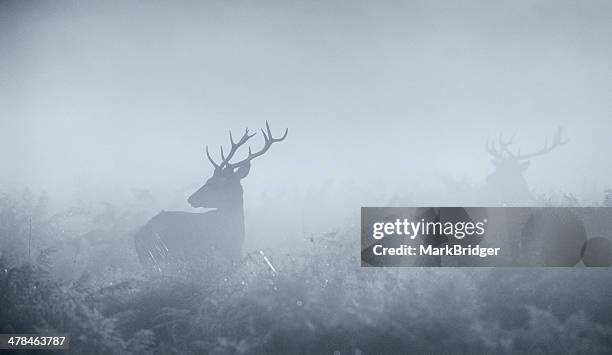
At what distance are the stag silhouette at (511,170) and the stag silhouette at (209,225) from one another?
1844 mm

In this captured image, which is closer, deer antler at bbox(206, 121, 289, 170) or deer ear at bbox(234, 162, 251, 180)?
deer antler at bbox(206, 121, 289, 170)

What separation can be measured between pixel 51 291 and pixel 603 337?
13.9 feet

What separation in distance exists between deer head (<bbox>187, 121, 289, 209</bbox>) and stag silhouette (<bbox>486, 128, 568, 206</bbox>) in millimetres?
1839

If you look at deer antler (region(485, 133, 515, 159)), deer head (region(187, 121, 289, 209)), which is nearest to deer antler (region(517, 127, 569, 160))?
deer antler (region(485, 133, 515, 159))

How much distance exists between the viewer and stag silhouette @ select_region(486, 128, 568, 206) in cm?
412

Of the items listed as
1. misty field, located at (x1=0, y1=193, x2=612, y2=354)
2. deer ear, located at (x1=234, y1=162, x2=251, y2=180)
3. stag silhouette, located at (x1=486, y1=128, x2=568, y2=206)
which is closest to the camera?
misty field, located at (x1=0, y1=193, x2=612, y2=354)

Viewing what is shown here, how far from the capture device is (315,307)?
3852 millimetres

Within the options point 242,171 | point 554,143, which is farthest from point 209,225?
point 554,143

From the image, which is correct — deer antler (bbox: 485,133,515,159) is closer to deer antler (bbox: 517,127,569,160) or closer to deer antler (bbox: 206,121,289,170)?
deer antler (bbox: 517,127,569,160)

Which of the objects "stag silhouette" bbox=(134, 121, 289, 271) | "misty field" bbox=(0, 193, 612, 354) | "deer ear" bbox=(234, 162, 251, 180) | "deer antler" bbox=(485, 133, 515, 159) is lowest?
"misty field" bbox=(0, 193, 612, 354)

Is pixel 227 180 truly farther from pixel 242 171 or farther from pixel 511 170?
pixel 511 170

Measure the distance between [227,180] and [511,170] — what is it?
2548mm

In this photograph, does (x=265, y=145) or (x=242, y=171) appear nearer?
(x=265, y=145)

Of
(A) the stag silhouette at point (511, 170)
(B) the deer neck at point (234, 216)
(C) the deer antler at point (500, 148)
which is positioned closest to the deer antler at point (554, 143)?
(A) the stag silhouette at point (511, 170)
